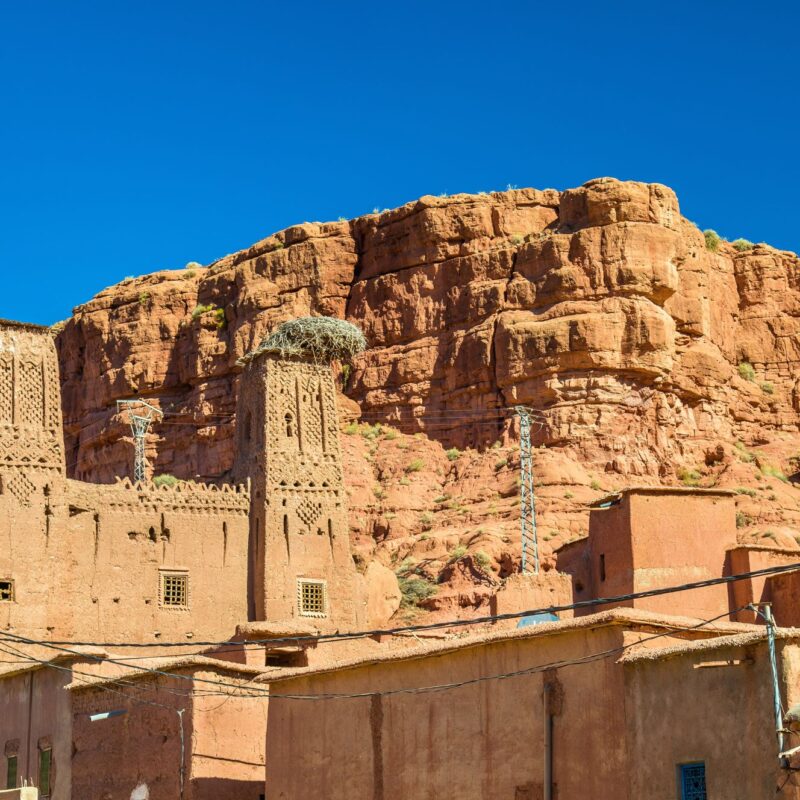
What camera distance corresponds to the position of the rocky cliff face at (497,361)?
6494cm

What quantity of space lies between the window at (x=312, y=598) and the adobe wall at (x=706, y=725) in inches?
816

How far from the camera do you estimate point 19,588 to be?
131 feet

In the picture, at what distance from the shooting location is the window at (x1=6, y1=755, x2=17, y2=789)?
34062mm

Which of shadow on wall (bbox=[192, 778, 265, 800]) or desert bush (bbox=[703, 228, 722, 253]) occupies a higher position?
desert bush (bbox=[703, 228, 722, 253])

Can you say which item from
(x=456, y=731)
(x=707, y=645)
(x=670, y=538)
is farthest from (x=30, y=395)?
(x=707, y=645)

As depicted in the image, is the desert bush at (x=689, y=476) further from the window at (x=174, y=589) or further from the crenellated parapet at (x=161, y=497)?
the window at (x=174, y=589)

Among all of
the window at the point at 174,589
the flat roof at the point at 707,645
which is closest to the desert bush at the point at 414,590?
the window at the point at 174,589

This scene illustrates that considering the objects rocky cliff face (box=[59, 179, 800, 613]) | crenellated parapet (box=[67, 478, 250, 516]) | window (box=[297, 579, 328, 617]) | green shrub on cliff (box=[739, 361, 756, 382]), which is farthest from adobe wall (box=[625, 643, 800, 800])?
green shrub on cliff (box=[739, 361, 756, 382])

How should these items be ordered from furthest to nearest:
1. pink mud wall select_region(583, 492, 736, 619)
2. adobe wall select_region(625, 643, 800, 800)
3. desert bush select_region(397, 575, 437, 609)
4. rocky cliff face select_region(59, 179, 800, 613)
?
rocky cliff face select_region(59, 179, 800, 613)
desert bush select_region(397, 575, 437, 609)
pink mud wall select_region(583, 492, 736, 619)
adobe wall select_region(625, 643, 800, 800)

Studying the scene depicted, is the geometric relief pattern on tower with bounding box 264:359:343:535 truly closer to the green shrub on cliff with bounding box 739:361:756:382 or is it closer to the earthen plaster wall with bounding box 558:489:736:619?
the earthen plaster wall with bounding box 558:489:736:619

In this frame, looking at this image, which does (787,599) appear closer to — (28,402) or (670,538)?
(670,538)

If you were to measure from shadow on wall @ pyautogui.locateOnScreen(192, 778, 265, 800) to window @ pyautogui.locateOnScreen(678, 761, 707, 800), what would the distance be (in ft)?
35.0

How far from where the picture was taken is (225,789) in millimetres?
30812

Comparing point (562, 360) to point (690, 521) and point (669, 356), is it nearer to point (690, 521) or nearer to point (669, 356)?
point (669, 356)
